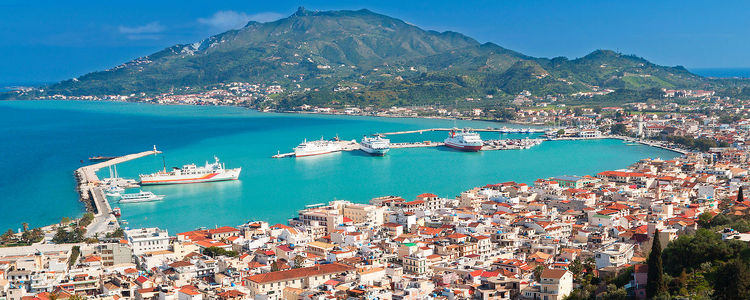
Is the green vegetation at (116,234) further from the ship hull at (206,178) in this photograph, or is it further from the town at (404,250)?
the ship hull at (206,178)

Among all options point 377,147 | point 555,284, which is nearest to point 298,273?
point 555,284

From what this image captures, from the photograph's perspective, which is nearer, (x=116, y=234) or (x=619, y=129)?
(x=116, y=234)

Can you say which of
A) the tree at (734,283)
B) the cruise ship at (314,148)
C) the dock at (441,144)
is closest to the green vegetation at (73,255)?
the tree at (734,283)

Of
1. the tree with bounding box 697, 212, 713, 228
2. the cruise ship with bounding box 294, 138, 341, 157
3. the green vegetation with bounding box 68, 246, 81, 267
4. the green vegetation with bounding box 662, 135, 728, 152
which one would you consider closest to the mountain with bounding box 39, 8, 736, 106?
the cruise ship with bounding box 294, 138, 341, 157

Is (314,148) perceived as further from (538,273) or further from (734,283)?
(734,283)

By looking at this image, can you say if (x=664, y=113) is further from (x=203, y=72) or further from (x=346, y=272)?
(x=203, y=72)

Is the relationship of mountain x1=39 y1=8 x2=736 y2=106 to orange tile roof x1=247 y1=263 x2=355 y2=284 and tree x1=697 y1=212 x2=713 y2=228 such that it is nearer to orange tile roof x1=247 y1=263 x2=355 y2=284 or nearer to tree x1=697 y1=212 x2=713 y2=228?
tree x1=697 y1=212 x2=713 y2=228

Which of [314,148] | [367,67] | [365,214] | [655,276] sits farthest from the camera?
[367,67]

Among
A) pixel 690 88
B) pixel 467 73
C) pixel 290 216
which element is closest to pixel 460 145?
pixel 290 216
